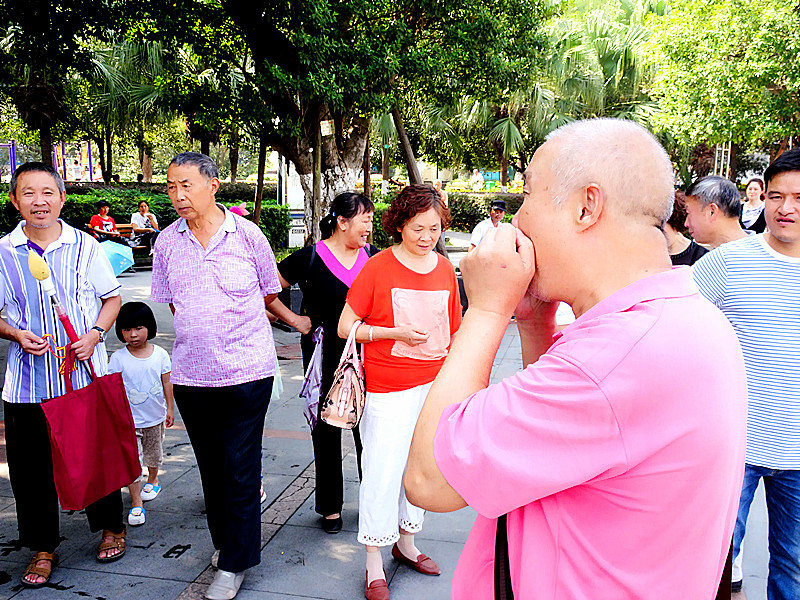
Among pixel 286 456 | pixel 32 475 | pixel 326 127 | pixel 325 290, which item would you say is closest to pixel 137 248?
pixel 326 127

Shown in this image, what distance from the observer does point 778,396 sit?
2.66 meters

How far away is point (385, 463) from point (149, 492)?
1.85m

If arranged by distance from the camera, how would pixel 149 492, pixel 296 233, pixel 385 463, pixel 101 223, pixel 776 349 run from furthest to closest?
pixel 101 223 → pixel 296 233 → pixel 149 492 → pixel 385 463 → pixel 776 349

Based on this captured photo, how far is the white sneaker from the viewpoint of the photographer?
10.5 ft

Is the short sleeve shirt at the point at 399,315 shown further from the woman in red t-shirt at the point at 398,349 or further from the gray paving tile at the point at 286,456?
the gray paving tile at the point at 286,456

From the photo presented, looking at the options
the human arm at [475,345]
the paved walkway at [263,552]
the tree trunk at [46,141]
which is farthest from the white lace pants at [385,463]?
the tree trunk at [46,141]

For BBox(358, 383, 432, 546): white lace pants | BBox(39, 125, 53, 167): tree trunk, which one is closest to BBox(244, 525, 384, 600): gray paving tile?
BBox(358, 383, 432, 546): white lace pants

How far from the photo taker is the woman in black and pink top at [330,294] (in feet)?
12.9

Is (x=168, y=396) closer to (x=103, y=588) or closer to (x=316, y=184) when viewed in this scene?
(x=103, y=588)

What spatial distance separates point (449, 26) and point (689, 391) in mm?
8898

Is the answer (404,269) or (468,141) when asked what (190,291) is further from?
(468,141)

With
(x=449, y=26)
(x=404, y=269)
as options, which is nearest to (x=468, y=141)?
(x=449, y=26)

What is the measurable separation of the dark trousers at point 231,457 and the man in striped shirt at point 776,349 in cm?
220

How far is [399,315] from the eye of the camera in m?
3.40
